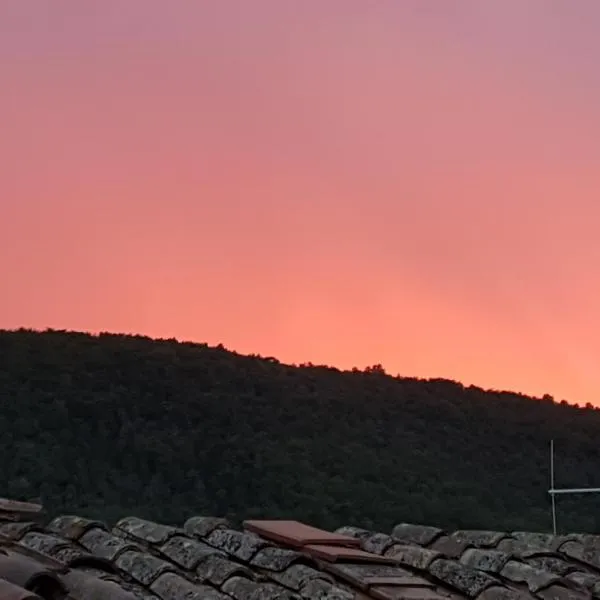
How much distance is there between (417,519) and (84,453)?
12505 mm

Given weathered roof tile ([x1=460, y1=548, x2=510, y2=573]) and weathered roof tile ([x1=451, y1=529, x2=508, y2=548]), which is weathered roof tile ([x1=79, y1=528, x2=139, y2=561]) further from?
weathered roof tile ([x1=451, y1=529, x2=508, y2=548])

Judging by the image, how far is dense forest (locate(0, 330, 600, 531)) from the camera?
34281mm

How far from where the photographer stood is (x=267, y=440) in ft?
143

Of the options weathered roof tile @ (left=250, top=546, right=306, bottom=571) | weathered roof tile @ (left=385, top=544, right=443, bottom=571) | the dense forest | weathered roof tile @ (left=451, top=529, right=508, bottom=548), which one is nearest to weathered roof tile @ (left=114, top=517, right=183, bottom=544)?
weathered roof tile @ (left=250, top=546, right=306, bottom=571)

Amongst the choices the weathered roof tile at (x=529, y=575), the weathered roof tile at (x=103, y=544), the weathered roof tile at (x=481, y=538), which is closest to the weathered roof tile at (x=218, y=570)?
the weathered roof tile at (x=103, y=544)

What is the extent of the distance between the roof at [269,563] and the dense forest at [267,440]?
71.6ft

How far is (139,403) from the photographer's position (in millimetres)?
45469

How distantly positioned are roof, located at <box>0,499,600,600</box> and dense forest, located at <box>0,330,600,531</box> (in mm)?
21817

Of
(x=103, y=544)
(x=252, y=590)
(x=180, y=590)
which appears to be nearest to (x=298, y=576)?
(x=252, y=590)

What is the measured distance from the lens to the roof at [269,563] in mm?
6211

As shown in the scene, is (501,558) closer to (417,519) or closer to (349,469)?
(417,519)

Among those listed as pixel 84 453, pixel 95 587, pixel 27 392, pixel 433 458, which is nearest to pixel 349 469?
pixel 433 458

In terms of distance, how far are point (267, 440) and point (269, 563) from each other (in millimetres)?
37042

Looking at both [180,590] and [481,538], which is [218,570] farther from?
[481,538]
